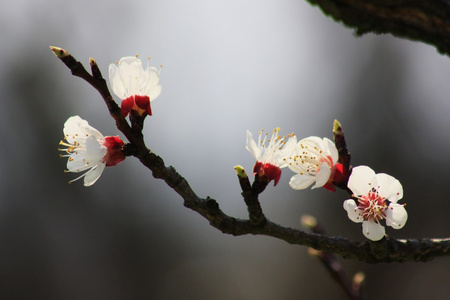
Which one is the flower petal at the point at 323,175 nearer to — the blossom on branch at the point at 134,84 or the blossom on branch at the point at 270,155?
the blossom on branch at the point at 270,155

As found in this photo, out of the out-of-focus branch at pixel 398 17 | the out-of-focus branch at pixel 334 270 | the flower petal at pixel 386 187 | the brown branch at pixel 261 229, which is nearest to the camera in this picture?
the out-of-focus branch at pixel 398 17

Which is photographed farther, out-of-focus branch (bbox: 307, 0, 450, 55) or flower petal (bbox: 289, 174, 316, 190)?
flower petal (bbox: 289, 174, 316, 190)

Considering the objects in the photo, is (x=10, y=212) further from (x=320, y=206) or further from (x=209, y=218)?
(x=209, y=218)

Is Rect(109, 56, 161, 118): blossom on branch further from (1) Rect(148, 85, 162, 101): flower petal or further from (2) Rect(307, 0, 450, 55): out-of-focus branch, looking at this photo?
(2) Rect(307, 0, 450, 55): out-of-focus branch

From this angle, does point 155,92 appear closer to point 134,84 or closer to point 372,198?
point 134,84

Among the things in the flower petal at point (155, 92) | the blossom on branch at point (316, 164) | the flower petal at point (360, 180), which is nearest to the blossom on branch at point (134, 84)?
A: the flower petal at point (155, 92)

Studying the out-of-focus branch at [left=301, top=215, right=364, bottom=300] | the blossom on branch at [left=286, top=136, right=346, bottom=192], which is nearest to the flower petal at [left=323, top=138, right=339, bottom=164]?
the blossom on branch at [left=286, top=136, right=346, bottom=192]
